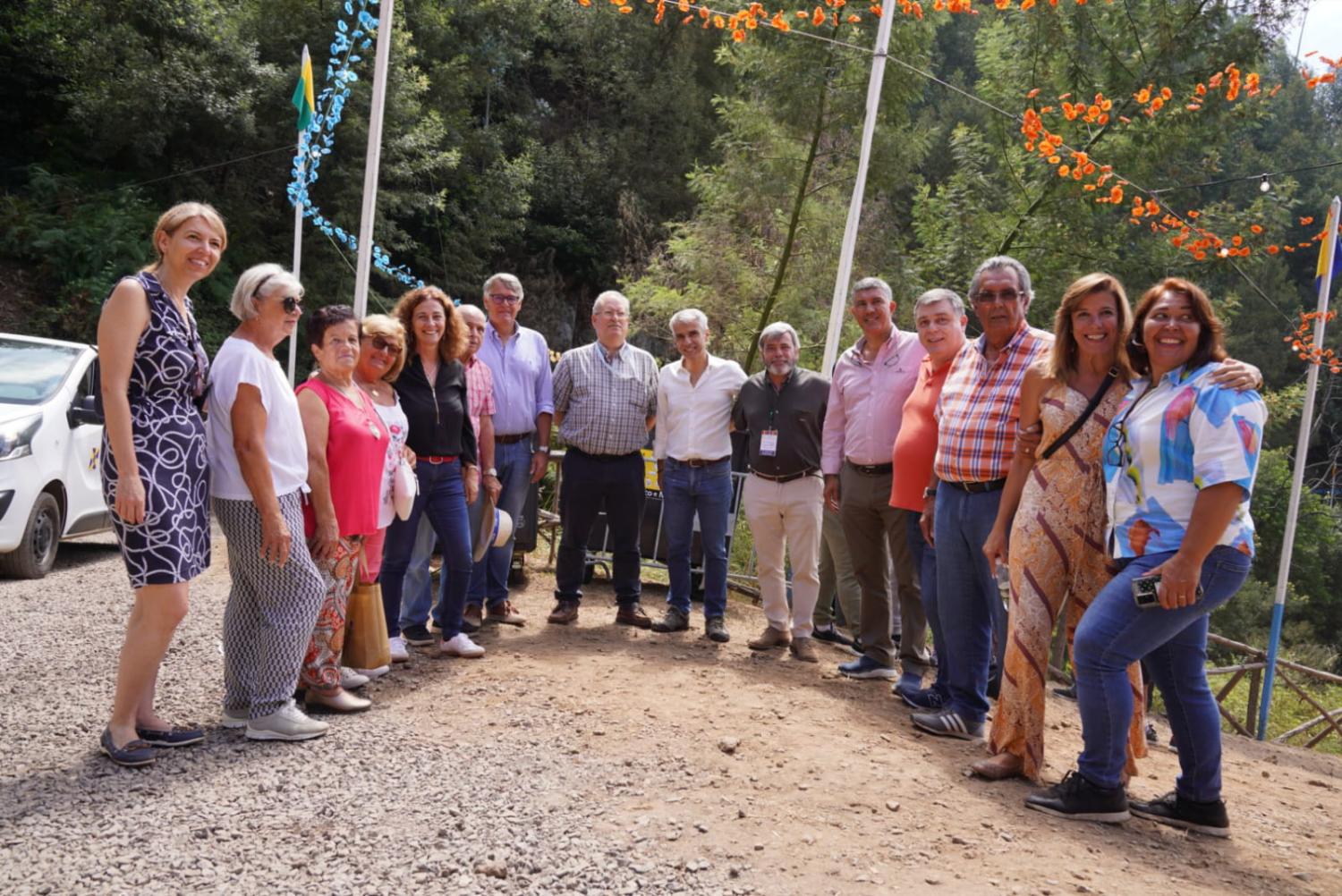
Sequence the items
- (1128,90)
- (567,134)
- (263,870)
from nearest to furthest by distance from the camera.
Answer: (263,870) < (1128,90) < (567,134)

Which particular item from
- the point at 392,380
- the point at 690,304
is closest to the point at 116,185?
the point at 690,304

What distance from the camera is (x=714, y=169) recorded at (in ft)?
60.8

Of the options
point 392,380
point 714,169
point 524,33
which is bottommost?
point 392,380

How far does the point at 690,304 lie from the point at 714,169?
265 cm

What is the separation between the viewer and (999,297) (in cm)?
445

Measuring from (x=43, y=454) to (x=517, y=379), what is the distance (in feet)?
11.7

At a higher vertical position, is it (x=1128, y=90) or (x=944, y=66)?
(x=944, y=66)

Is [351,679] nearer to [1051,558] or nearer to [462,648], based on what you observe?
[462,648]

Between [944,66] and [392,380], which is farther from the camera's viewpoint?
[944,66]

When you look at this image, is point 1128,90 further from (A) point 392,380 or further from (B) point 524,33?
(B) point 524,33

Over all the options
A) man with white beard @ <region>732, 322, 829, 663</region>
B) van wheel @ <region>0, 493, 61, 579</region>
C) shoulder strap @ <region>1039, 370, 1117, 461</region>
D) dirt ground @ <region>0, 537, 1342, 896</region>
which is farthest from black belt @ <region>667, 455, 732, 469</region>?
van wheel @ <region>0, 493, 61, 579</region>

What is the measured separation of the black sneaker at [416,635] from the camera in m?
5.81

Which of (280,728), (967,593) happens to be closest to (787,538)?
(967,593)

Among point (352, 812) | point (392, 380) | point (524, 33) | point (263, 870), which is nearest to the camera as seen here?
point (263, 870)
